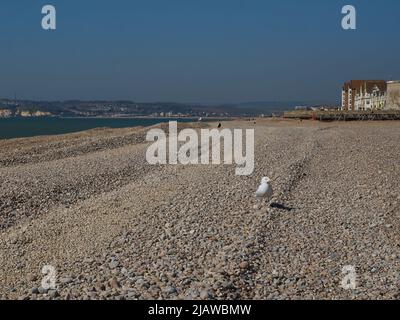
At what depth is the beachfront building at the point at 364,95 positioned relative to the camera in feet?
214

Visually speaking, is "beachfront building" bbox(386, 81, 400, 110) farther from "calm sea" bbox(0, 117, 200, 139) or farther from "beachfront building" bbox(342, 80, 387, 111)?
"calm sea" bbox(0, 117, 200, 139)

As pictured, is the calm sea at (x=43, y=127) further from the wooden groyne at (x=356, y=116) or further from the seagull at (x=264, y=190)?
the seagull at (x=264, y=190)

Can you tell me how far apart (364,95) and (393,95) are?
1345 cm

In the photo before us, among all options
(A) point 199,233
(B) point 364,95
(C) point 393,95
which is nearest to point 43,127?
(B) point 364,95

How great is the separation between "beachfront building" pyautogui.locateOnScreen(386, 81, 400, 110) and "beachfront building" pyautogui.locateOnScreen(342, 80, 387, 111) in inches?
73.2

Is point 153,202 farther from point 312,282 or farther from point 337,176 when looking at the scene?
point 337,176

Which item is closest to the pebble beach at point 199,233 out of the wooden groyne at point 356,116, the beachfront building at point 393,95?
the wooden groyne at point 356,116

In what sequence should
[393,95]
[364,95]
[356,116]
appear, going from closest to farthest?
1. [356,116]
2. [393,95]
3. [364,95]

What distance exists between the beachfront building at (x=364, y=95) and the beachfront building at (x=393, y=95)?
1860 millimetres

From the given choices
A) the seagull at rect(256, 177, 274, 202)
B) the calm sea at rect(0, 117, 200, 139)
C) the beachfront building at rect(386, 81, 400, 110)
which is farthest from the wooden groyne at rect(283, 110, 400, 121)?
A: the seagull at rect(256, 177, 274, 202)

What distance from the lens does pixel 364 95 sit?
7181 cm

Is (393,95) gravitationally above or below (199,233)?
above

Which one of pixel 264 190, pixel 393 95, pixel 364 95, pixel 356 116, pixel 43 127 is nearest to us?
pixel 264 190

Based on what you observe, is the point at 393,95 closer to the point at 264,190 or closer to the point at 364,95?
the point at 364,95
